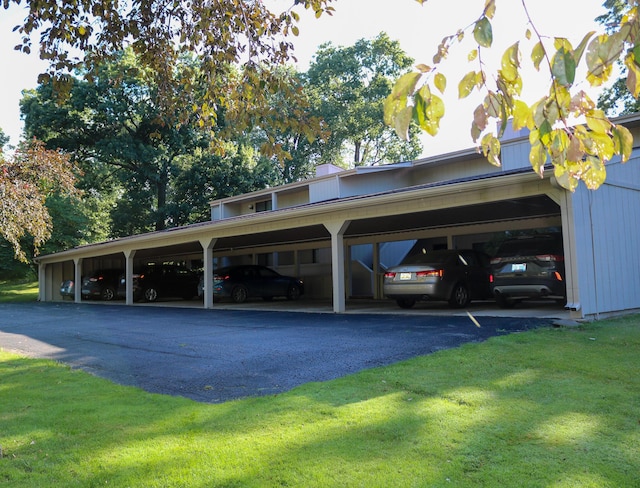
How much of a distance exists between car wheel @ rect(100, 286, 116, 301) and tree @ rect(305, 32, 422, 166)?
2469cm

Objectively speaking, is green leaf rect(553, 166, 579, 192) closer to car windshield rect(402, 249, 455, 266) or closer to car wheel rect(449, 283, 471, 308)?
car windshield rect(402, 249, 455, 266)

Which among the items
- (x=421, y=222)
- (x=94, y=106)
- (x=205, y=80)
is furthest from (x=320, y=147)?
(x=205, y=80)

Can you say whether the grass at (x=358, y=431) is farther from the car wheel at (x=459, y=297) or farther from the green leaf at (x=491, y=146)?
the car wheel at (x=459, y=297)

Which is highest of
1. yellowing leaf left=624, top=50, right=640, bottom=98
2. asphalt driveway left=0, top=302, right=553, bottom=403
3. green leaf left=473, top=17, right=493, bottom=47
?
green leaf left=473, top=17, right=493, bottom=47

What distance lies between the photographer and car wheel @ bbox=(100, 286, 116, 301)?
961 inches

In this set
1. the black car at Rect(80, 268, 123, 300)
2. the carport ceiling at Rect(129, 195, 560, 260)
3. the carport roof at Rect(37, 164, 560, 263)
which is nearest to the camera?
the carport roof at Rect(37, 164, 560, 263)

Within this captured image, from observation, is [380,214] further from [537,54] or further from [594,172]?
[537,54]

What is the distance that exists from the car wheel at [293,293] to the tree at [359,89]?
25.5 meters

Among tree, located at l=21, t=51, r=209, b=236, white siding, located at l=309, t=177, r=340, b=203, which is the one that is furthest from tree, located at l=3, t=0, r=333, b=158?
tree, located at l=21, t=51, r=209, b=236

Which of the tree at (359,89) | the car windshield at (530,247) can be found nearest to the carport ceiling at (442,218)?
the car windshield at (530,247)

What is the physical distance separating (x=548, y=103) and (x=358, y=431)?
273cm

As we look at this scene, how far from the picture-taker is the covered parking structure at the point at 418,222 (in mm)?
9406

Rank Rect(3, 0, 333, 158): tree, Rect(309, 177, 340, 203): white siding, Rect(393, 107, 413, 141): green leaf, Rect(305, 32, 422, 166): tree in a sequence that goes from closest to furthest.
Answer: Rect(393, 107, 413, 141): green leaf < Rect(3, 0, 333, 158): tree < Rect(309, 177, 340, 203): white siding < Rect(305, 32, 422, 166): tree

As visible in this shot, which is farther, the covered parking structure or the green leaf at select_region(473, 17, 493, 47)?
the covered parking structure
